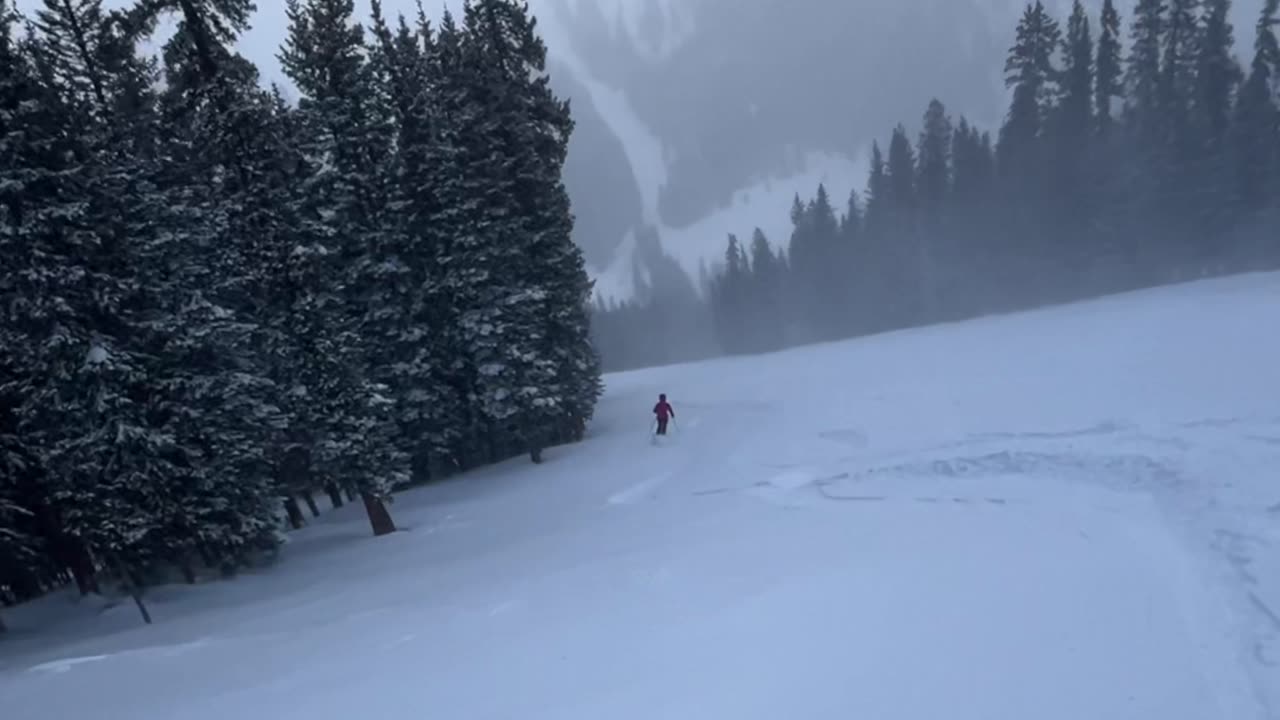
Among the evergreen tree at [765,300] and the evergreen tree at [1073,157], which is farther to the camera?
the evergreen tree at [765,300]

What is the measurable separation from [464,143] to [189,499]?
13616 millimetres

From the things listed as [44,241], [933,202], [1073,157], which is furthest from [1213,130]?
[44,241]

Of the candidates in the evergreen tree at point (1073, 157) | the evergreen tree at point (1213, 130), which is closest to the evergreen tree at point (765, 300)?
the evergreen tree at point (1073, 157)

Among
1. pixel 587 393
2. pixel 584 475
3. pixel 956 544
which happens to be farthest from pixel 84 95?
pixel 956 544

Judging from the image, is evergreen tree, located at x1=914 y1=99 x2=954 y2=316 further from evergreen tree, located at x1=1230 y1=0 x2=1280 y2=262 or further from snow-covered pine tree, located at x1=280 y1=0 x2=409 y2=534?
snow-covered pine tree, located at x1=280 y1=0 x2=409 y2=534

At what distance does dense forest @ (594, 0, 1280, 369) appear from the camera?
140ft

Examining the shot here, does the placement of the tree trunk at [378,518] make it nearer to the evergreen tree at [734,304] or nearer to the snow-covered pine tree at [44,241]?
the snow-covered pine tree at [44,241]

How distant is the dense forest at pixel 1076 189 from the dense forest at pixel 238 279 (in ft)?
157

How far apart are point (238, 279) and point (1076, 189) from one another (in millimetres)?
57371

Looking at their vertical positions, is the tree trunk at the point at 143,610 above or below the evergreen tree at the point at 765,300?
below

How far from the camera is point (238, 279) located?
1487cm

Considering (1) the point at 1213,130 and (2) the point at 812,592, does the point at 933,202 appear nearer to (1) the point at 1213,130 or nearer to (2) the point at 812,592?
(1) the point at 1213,130

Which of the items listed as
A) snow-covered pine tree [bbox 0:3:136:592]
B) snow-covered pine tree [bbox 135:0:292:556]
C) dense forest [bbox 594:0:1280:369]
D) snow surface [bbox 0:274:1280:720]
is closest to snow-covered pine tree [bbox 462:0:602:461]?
snow surface [bbox 0:274:1280:720]

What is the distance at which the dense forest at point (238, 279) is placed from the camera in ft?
36.2
